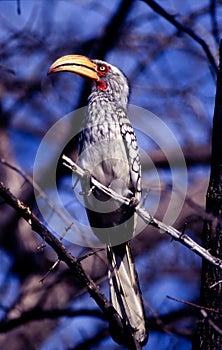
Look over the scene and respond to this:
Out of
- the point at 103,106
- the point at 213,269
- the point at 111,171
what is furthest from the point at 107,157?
the point at 213,269

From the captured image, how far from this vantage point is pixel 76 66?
363 centimetres

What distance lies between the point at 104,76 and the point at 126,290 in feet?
4.23

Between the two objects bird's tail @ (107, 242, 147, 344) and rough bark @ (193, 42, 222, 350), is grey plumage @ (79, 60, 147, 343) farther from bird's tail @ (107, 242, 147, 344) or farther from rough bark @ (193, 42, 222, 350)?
rough bark @ (193, 42, 222, 350)

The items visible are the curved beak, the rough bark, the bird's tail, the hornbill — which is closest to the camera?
the rough bark

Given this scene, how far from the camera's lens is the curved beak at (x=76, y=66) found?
3414mm

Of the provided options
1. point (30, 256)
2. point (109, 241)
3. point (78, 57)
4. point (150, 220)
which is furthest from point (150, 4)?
point (30, 256)

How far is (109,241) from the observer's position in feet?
10.9

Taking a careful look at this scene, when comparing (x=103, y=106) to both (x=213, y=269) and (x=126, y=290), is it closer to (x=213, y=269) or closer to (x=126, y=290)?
(x=126, y=290)

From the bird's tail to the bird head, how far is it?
885 millimetres

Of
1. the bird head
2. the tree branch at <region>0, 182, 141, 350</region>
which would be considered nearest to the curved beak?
the bird head

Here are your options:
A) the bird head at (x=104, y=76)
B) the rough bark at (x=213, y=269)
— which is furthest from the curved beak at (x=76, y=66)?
the rough bark at (x=213, y=269)

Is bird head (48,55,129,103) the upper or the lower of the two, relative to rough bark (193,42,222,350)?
upper

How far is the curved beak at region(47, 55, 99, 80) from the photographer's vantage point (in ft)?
11.2

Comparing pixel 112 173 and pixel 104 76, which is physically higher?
pixel 104 76
